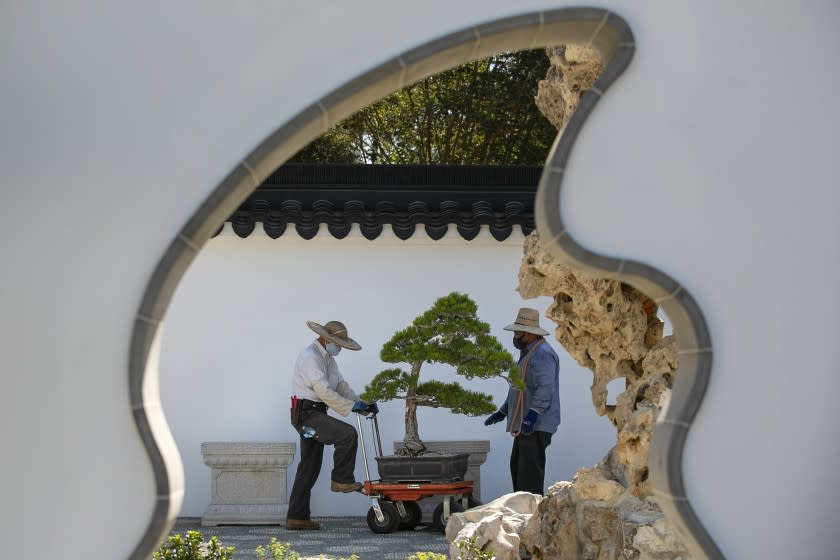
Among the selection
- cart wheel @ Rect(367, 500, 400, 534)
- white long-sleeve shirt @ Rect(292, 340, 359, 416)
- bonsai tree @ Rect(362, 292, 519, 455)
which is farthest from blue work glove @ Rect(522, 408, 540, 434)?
white long-sleeve shirt @ Rect(292, 340, 359, 416)

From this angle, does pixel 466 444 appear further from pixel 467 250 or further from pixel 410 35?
pixel 410 35

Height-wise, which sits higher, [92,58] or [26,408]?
[92,58]

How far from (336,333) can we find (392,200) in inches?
67.5

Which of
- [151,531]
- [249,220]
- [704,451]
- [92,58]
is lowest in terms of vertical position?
[151,531]

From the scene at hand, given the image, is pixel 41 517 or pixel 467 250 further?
pixel 467 250

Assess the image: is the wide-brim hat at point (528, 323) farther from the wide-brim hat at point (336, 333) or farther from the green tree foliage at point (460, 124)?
the green tree foliage at point (460, 124)

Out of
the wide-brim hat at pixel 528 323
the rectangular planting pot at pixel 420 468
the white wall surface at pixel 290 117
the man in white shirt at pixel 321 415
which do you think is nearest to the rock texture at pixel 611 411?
the white wall surface at pixel 290 117

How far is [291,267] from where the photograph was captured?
947 cm

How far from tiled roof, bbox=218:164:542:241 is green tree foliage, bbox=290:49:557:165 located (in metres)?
4.18

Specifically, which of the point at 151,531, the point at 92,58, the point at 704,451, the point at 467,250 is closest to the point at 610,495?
the point at 704,451

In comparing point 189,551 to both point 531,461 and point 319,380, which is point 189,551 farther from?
point 531,461

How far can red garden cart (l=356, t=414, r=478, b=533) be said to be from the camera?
26.1ft

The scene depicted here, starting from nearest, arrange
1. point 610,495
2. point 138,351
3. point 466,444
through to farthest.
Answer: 1. point 138,351
2. point 610,495
3. point 466,444

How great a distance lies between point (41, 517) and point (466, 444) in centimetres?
569
